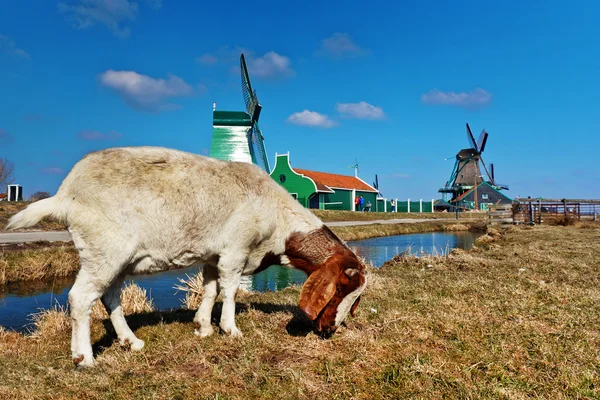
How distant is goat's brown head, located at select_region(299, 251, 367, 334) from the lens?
5348 mm

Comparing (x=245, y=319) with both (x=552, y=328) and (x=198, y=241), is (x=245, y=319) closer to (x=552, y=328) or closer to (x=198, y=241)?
(x=198, y=241)

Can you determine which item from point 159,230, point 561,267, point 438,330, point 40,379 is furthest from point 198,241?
point 561,267

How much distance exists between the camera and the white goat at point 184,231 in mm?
4773

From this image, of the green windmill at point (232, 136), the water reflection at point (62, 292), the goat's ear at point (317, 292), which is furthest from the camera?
the green windmill at point (232, 136)

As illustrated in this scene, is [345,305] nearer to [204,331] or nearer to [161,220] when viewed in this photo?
[204,331]

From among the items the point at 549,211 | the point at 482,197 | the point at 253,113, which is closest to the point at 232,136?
the point at 253,113

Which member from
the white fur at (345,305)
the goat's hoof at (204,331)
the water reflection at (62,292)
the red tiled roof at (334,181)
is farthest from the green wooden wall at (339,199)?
the white fur at (345,305)

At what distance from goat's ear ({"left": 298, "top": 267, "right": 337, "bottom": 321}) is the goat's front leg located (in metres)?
0.98

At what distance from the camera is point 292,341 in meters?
5.36

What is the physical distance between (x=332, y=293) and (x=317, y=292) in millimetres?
198

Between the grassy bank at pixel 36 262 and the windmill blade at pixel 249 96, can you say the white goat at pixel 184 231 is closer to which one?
the grassy bank at pixel 36 262

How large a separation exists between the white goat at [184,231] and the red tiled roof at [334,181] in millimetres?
44140

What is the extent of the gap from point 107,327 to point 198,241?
9.18 ft

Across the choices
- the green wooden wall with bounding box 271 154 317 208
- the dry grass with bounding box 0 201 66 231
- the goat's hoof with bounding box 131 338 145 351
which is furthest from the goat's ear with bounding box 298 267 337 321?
the green wooden wall with bounding box 271 154 317 208
